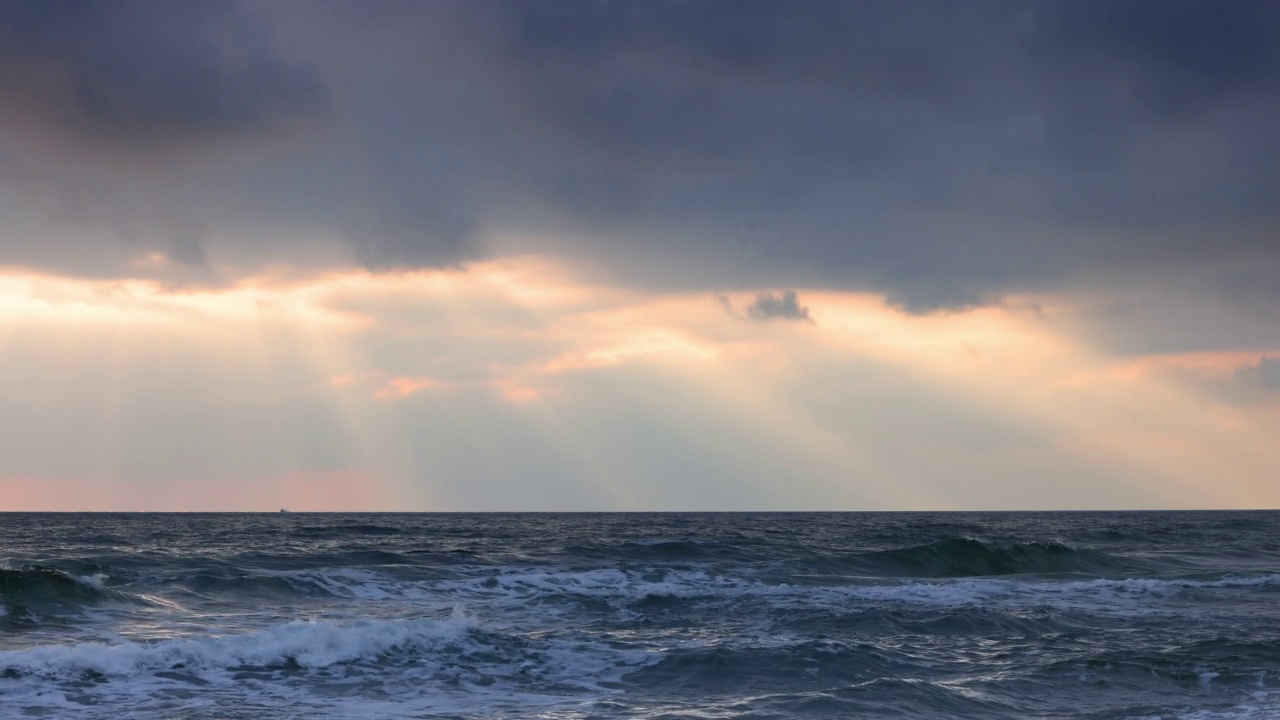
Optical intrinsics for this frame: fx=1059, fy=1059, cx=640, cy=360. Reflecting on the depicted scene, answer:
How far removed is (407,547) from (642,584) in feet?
68.4

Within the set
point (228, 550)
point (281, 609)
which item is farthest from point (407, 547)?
point (281, 609)

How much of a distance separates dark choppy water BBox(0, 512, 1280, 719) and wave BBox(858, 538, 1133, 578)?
347 centimetres

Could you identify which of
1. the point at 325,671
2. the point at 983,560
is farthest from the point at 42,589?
the point at 983,560

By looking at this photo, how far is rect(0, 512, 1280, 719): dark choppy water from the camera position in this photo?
17.7 meters

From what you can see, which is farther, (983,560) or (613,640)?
(983,560)

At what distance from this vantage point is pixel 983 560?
158 ft

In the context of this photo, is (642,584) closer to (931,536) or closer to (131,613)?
(131,613)

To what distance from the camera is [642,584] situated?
116ft

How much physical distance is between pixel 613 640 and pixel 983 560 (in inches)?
1165

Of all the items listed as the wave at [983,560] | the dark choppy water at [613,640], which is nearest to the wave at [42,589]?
the dark choppy water at [613,640]

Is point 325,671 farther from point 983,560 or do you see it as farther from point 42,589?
point 983,560

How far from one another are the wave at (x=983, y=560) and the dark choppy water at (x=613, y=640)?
11.4ft

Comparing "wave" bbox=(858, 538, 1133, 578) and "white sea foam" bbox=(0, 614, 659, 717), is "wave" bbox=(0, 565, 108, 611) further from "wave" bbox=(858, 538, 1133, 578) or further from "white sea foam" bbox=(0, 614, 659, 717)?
"wave" bbox=(858, 538, 1133, 578)

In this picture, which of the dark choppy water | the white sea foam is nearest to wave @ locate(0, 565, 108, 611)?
the dark choppy water
